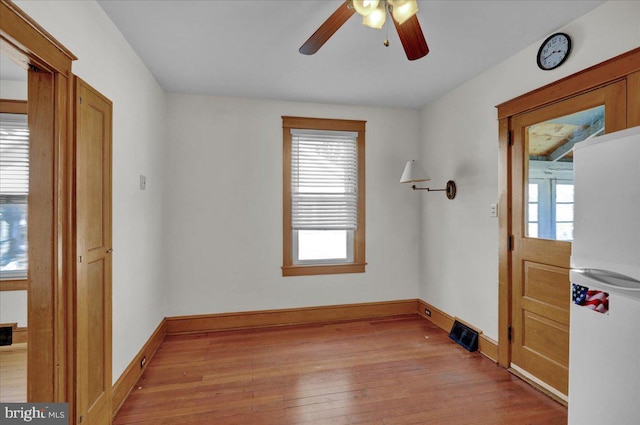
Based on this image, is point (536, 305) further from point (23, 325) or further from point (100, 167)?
point (23, 325)

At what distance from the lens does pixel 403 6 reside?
1.34m

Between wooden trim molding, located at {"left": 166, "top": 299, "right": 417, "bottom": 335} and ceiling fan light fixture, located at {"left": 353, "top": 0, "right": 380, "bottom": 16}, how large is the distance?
3162 mm

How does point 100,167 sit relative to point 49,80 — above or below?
below

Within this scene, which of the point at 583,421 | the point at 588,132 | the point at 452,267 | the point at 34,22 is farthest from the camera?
the point at 452,267

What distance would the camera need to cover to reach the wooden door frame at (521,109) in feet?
5.87

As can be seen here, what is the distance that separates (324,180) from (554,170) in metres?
2.27

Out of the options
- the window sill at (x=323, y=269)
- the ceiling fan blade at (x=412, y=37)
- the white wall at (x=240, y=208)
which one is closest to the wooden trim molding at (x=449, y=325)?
the white wall at (x=240, y=208)

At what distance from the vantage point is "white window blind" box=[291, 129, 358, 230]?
12.3 ft

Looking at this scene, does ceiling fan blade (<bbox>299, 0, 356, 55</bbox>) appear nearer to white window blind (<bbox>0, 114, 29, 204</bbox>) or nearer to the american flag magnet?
the american flag magnet

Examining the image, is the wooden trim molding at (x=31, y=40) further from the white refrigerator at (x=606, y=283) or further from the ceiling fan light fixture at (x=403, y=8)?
the white refrigerator at (x=606, y=283)

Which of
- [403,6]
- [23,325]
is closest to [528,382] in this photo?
[403,6]

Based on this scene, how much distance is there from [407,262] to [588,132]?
7.92ft

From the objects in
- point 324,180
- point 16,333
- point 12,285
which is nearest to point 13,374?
point 16,333

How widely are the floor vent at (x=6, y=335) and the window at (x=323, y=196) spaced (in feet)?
8.34
